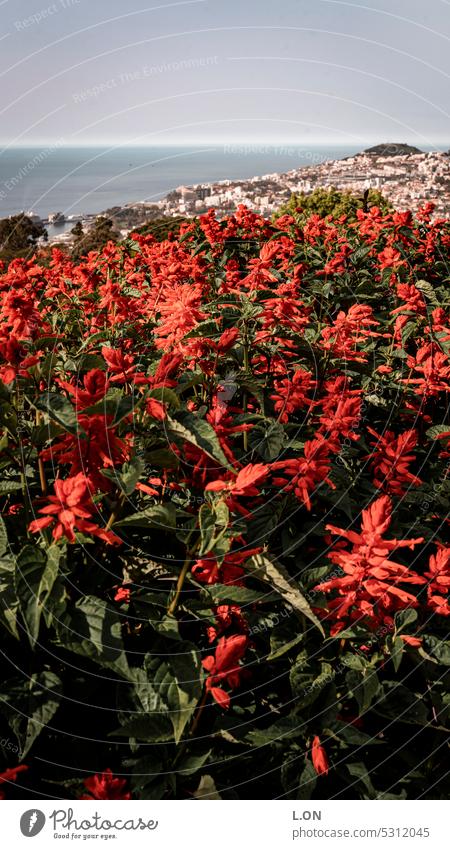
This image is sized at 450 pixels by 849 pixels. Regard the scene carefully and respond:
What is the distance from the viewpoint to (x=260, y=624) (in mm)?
2029

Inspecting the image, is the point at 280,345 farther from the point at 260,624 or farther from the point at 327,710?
the point at 327,710

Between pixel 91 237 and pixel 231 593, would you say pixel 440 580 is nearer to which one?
pixel 231 593

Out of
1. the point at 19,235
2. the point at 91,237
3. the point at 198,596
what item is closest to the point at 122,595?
the point at 198,596

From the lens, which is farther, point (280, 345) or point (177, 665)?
point (280, 345)

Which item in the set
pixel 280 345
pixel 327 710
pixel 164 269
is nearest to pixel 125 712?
pixel 327 710

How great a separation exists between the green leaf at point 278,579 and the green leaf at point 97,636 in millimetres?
398

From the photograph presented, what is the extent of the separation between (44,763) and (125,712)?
373 millimetres

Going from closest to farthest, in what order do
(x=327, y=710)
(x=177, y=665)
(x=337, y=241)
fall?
(x=177, y=665), (x=327, y=710), (x=337, y=241)

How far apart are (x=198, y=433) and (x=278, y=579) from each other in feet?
1.45

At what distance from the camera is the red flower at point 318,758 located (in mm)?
1823

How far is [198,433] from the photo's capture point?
163 centimetres

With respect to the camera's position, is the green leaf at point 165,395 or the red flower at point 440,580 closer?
the green leaf at point 165,395
